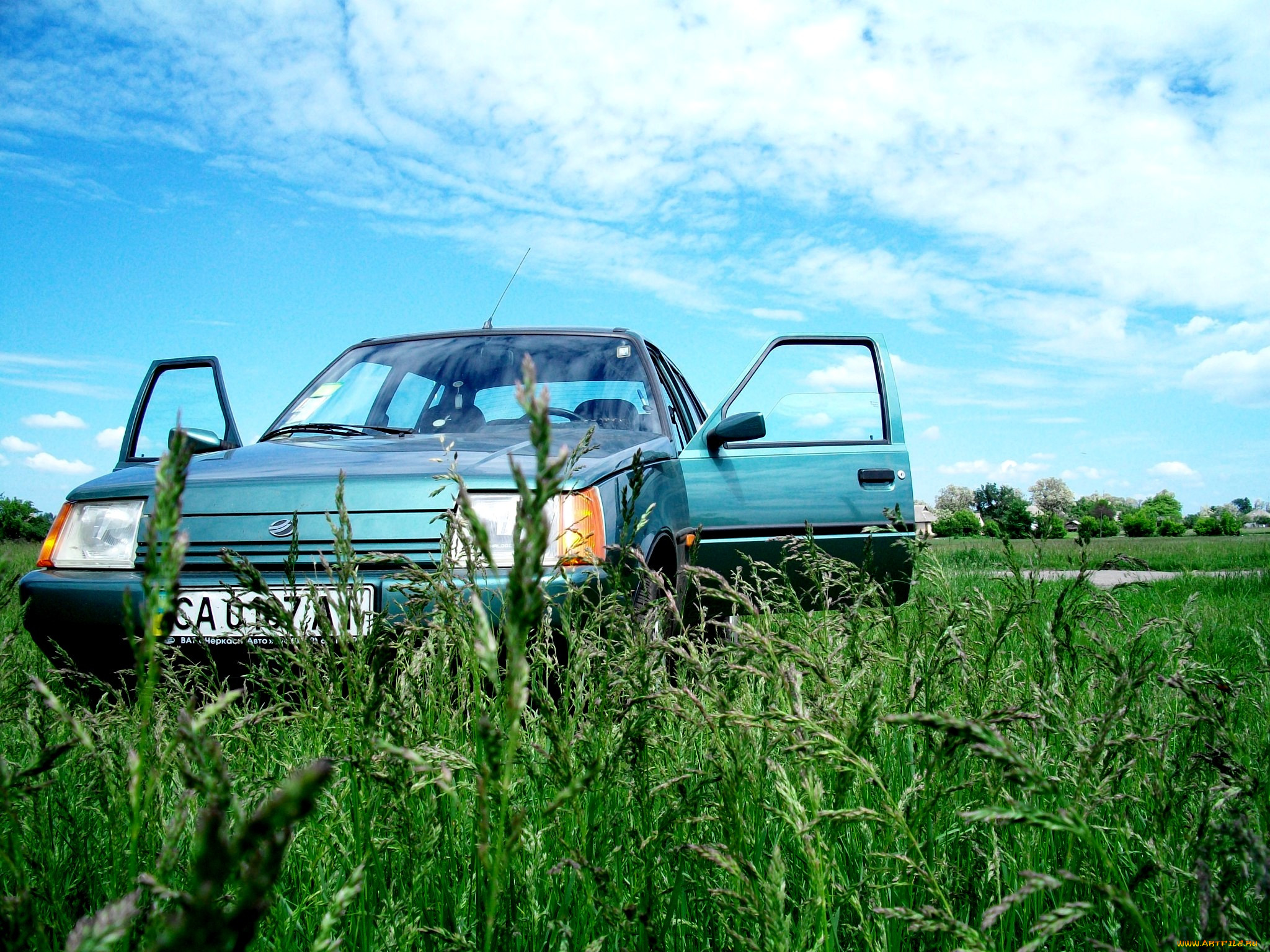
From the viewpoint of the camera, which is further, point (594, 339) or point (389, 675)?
point (594, 339)

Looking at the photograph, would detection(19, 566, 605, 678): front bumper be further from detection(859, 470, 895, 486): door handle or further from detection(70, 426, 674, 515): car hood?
detection(859, 470, 895, 486): door handle

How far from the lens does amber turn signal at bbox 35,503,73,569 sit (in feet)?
10.1

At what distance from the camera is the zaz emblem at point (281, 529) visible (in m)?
2.67

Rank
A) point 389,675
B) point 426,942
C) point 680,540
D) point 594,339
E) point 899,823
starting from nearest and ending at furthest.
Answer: point 899,823 < point 426,942 < point 389,675 < point 680,540 < point 594,339

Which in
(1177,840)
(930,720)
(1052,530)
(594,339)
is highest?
(594,339)

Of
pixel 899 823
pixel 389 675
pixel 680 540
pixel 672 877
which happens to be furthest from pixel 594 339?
pixel 899 823

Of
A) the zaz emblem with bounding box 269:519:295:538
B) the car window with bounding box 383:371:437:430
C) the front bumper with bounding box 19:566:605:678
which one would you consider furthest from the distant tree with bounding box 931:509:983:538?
the car window with bounding box 383:371:437:430

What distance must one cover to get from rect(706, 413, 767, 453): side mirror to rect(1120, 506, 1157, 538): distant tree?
64928mm

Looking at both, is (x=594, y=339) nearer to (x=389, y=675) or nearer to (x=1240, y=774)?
(x=389, y=675)

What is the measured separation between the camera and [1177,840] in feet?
4.95

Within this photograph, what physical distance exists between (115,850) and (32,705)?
964 millimetres

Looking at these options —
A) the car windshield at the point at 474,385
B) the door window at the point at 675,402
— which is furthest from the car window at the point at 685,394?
the car windshield at the point at 474,385

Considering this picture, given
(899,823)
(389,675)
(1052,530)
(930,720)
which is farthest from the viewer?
(1052,530)

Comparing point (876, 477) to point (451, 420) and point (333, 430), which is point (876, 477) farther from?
point (333, 430)
